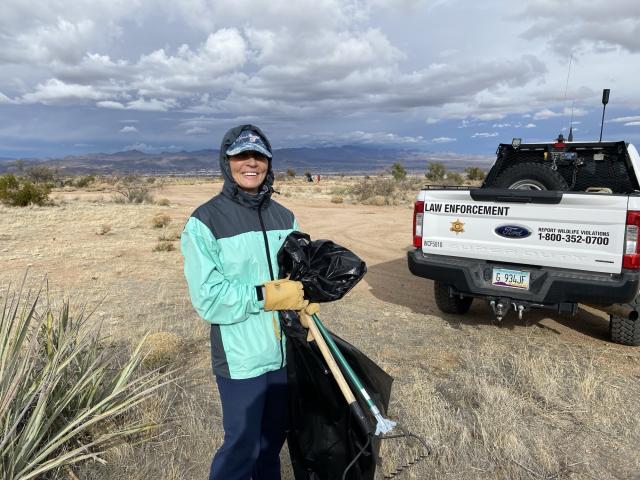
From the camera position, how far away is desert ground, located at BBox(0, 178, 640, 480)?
2.76 meters

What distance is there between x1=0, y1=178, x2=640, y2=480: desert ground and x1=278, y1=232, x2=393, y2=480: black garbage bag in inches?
28.5

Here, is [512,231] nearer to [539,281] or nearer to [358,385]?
[539,281]

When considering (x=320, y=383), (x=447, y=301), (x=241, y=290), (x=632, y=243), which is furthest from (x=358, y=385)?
(x=447, y=301)

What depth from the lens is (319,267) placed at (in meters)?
2.09

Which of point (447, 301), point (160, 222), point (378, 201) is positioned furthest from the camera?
point (378, 201)

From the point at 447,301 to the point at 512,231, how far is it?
149 cm

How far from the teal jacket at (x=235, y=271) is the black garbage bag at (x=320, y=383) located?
0.08 m

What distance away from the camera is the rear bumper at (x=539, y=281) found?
3.80 metres

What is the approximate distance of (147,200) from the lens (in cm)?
2208

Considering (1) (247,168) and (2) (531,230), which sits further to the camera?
(2) (531,230)

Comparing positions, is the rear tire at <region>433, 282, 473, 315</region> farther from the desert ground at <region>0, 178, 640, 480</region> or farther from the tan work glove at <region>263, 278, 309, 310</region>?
the tan work glove at <region>263, 278, 309, 310</region>

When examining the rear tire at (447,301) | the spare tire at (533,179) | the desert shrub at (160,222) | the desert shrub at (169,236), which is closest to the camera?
the spare tire at (533,179)

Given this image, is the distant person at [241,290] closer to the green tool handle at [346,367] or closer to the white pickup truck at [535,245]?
the green tool handle at [346,367]

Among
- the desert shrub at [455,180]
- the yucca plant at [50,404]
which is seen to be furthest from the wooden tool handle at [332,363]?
the desert shrub at [455,180]
